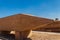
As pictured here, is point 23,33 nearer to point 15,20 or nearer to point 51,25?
point 15,20

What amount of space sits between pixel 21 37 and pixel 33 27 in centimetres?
137

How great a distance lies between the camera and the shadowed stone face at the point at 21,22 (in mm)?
7200

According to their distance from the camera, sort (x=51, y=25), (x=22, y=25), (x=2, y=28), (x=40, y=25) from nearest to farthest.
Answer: (x=51, y=25), (x=40, y=25), (x=22, y=25), (x=2, y=28)

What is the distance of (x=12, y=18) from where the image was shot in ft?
27.0

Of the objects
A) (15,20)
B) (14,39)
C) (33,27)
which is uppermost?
(15,20)

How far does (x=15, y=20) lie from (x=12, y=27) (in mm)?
550

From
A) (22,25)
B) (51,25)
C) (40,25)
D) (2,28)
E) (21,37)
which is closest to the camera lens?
(51,25)

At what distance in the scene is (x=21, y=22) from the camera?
783 cm

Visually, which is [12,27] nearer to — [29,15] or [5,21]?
[5,21]

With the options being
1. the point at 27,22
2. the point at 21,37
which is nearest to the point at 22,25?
the point at 27,22

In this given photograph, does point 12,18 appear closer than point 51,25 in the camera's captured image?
No

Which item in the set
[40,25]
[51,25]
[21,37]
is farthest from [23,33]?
[51,25]

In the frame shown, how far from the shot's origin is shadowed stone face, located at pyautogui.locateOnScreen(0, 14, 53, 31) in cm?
720

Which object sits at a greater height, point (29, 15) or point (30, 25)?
point (29, 15)
